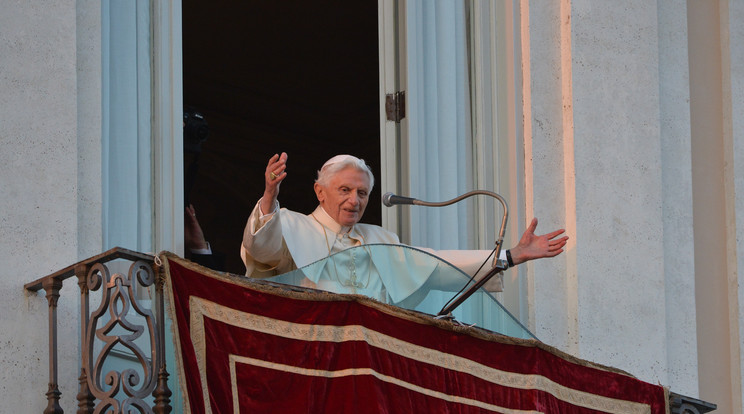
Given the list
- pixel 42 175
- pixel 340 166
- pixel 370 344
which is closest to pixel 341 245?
pixel 340 166

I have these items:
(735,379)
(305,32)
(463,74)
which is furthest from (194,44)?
(735,379)

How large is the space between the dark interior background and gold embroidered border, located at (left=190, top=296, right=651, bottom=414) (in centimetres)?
561

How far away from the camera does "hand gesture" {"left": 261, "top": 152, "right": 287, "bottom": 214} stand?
6.88 m

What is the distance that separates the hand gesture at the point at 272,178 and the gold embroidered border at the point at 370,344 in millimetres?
702

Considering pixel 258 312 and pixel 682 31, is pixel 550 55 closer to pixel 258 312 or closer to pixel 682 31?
pixel 682 31

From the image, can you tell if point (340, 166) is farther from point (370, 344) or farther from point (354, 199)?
point (370, 344)

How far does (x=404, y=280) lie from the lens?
23.0ft

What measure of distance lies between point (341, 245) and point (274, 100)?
615cm

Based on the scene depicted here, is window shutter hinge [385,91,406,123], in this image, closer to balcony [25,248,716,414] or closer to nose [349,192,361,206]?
nose [349,192,361,206]

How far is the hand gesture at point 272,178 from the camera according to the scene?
6.88 meters

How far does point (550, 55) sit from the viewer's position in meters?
8.70

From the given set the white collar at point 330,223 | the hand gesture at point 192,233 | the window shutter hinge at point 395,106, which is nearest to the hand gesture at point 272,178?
the white collar at point 330,223

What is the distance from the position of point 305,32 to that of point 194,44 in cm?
→ 88

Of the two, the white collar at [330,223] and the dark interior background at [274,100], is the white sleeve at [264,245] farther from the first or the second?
the dark interior background at [274,100]
